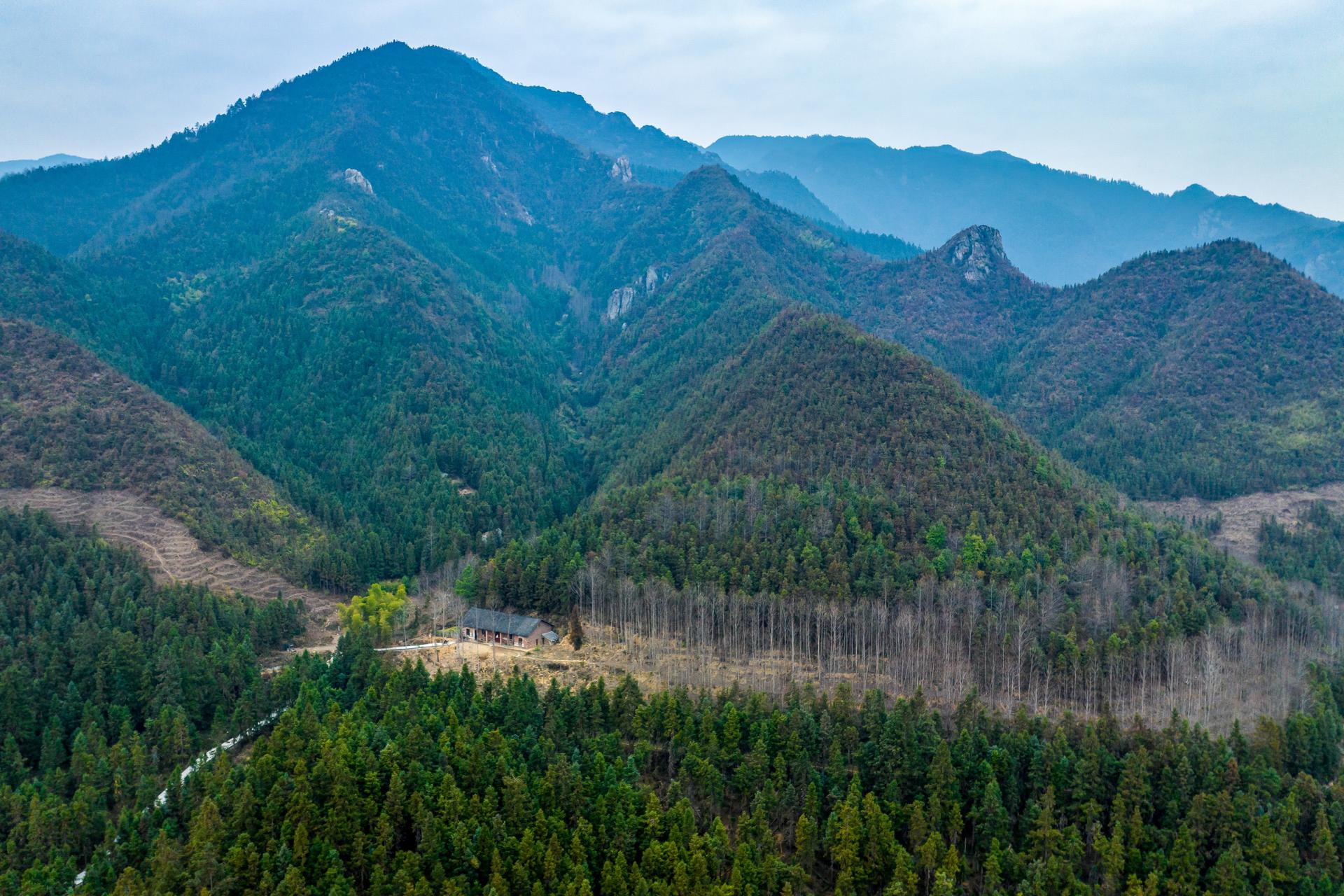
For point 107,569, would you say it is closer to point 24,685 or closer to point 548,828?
point 24,685

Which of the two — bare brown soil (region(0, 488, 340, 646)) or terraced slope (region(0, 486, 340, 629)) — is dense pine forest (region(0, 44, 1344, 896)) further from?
bare brown soil (region(0, 488, 340, 646))

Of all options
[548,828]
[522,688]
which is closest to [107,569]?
[522,688]

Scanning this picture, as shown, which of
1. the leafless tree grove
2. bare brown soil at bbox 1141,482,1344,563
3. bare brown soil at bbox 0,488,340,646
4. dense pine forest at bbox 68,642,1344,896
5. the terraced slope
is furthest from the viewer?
bare brown soil at bbox 1141,482,1344,563

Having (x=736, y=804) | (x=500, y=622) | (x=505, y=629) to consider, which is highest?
(x=500, y=622)

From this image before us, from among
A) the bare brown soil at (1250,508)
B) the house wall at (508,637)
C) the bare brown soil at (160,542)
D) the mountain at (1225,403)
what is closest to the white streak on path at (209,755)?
the house wall at (508,637)

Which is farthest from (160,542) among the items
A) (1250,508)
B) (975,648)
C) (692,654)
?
(1250,508)

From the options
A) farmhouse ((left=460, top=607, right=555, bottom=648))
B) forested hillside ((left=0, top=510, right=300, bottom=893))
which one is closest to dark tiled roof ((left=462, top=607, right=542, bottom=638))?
farmhouse ((left=460, top=607, right=555, bottom=648))

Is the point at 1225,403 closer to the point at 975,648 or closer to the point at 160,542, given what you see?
the point at 975,648
